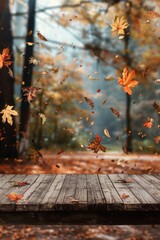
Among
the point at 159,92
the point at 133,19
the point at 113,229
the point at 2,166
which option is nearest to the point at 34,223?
the point at 113,229

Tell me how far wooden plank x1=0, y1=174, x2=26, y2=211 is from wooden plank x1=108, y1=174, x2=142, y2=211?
87 centimetres

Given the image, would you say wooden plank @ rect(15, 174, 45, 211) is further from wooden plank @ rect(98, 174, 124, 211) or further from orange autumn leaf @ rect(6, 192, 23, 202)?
wooden plank @ rect(98, 174, 124, 211)

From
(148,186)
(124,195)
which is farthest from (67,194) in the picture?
(148,186)

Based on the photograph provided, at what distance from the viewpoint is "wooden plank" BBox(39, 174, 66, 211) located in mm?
3037

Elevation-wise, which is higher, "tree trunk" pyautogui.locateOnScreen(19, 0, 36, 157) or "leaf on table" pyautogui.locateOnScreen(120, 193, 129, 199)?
"tree trunk" pyautogui.locateOnScreen(19, 0, 36, 157)

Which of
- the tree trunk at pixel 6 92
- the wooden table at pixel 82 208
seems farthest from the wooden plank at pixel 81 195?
the tree trunk at pixel 6 92

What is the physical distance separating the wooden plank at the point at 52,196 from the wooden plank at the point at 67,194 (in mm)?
32

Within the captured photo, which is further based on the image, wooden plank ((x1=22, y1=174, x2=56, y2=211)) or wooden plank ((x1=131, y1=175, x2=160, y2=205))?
wooden plank ((x1=131, y1=175, x2=160, y2=205))

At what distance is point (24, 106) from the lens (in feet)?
35.3

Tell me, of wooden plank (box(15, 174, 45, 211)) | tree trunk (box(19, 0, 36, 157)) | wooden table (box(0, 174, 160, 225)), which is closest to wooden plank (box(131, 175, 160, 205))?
wooden table (box(0, 174, 160, 225))

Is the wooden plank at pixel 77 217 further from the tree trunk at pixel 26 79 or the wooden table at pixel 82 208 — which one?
the tree trunk at pixel 26 79

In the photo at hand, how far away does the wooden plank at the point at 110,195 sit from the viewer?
10.0 feet

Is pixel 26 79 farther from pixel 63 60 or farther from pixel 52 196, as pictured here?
pixel 52 196

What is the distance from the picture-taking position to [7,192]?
358 cm
